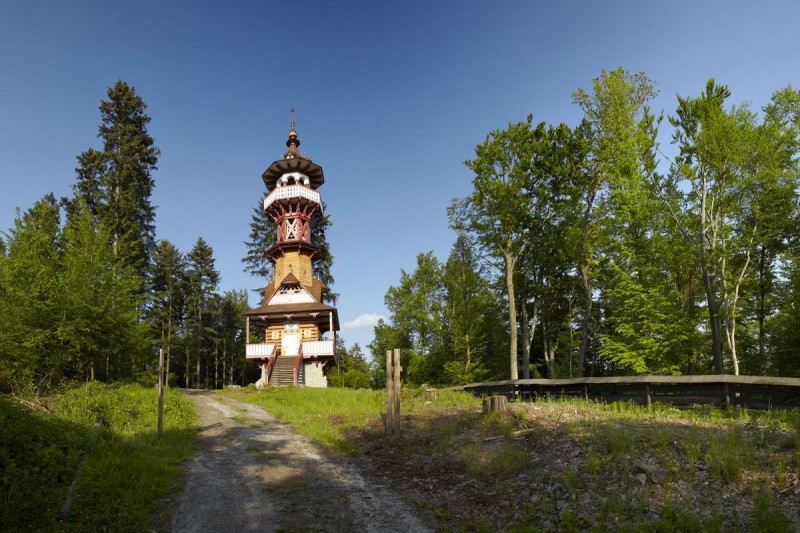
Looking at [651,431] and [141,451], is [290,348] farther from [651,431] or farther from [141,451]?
[651,431]

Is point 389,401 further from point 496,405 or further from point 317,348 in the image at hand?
point 317,348

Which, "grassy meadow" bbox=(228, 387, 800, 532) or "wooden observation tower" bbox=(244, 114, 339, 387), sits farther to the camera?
Answer: "wooden observation tower" bbox=(244, 114, 339, 387)

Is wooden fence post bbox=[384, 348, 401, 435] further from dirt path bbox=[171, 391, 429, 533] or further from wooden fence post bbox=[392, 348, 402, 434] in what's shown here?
dirt path bbox=[171, 391, 429, 533]

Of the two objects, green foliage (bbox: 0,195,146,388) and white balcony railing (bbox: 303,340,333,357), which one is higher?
green foliage (bbox: 0,195,146,388)

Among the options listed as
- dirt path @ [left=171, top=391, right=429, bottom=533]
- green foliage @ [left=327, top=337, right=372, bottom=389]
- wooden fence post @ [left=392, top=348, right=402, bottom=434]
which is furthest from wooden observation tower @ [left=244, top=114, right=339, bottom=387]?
dirt path @ [left=171, top=391, right=429, bottom=533]

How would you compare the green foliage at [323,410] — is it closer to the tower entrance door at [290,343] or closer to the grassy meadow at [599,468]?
the grassy meadow at [599,468]

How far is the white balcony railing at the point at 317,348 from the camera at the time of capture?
3379 centimetres

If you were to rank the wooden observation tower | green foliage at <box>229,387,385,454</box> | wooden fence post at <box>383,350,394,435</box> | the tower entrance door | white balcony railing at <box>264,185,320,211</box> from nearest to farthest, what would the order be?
wooden fence post at <box>383,350,394,435</box> < green foliage at <box>229,387,385,454</box> < the wooden observation tower < the tower entrance door < white balcony railing at <box>264,185,320,211</box>

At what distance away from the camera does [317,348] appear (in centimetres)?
3403

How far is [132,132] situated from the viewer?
97.5 feet

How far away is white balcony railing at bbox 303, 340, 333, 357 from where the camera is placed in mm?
33787

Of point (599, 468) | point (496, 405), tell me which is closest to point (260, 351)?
point (496, 405)

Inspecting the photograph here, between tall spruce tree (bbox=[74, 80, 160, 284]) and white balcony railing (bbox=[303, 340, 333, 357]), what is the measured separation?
12.7 m

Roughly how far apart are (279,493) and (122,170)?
91.0 feet
